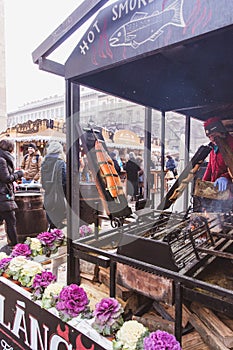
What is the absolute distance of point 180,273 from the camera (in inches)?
45.9

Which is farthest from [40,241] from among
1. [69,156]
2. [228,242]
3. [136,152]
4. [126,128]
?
[136,152]

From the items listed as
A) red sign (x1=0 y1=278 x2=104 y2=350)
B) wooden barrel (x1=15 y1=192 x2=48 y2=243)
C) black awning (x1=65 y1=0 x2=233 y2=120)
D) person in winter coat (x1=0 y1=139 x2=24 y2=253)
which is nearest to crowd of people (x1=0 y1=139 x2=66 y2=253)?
person in winter coat (x1=0 y1=139 x2=24 y2=253)

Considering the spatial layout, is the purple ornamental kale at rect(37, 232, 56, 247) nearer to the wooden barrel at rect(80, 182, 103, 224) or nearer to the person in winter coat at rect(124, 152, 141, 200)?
the wooden barrel at rect(80, 182, 103, 224)

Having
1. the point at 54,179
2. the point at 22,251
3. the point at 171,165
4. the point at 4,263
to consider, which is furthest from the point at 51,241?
the point at 171,165

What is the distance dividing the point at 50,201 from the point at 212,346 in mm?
2973

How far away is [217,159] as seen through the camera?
2.58m

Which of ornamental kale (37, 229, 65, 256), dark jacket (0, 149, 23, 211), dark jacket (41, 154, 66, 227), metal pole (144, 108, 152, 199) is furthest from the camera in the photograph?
dark jacket (41, 154, 66, 227)

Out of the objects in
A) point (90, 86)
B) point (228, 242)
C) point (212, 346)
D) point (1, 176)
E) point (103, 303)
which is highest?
point (90, 86)

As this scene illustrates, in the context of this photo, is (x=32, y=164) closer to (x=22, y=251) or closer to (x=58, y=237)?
(x=58, y=237)

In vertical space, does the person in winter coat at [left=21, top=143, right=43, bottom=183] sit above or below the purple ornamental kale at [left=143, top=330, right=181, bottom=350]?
above

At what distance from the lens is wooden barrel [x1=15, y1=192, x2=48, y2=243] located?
3.89 metres

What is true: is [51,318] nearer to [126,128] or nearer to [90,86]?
[90,86]

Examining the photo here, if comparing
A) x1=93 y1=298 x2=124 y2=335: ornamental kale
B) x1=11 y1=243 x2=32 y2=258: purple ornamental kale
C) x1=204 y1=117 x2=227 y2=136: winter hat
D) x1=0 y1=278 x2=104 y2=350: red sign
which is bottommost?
x1=0 y1=278 x2=104 y2=350: red sign

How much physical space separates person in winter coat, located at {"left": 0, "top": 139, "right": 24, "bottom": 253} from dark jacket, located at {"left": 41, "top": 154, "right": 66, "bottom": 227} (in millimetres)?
437
